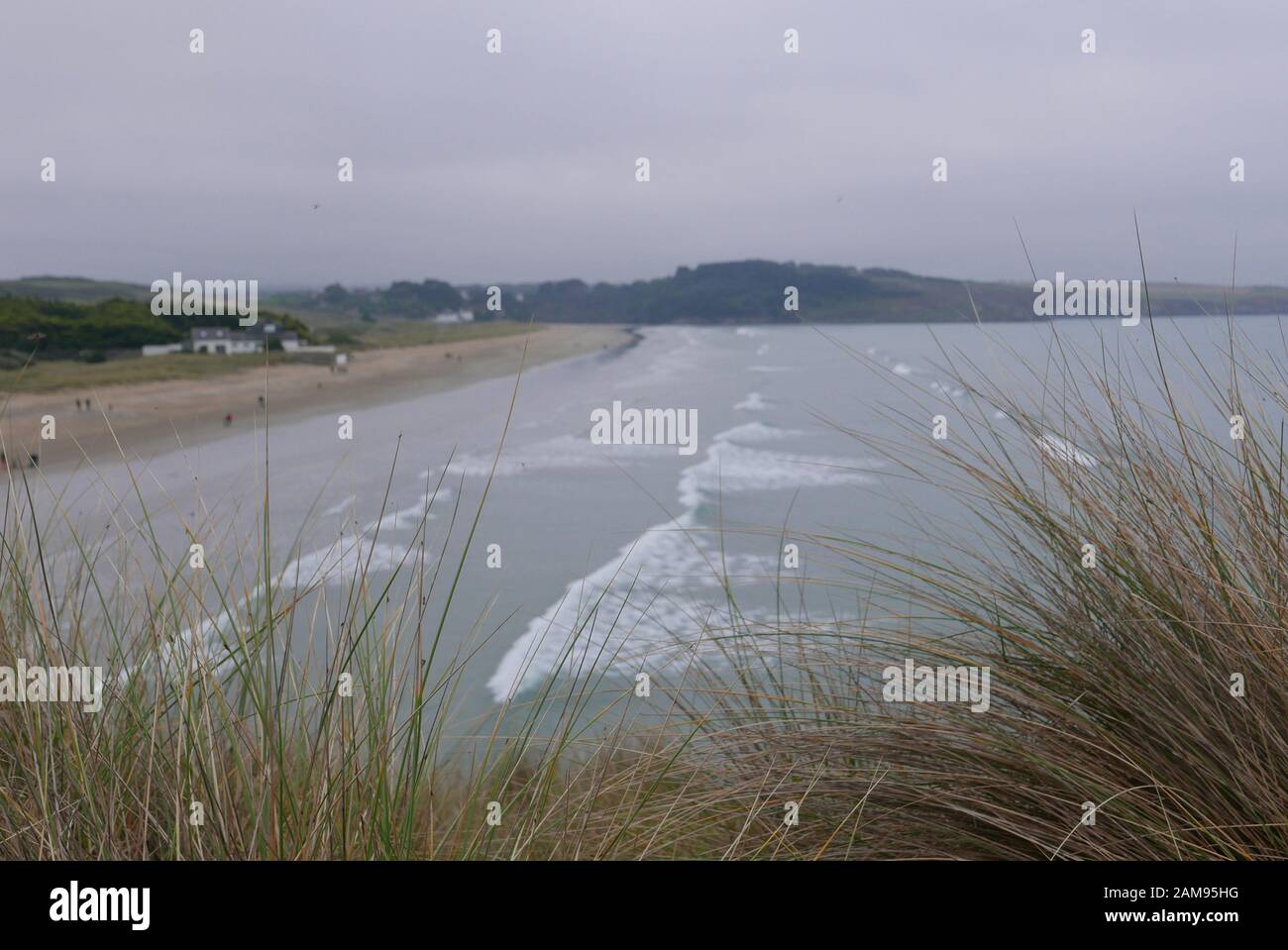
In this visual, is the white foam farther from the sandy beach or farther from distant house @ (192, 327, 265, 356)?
distant house @ (192, 327, 265, 356)

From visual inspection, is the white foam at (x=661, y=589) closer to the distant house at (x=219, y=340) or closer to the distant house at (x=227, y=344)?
the distant house at (x=227, y=344)

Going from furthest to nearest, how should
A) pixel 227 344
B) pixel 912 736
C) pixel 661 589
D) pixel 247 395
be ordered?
1. pixel 247 395
2. pixel 227 344
3. pixel 661 589
4. pixel 912 736

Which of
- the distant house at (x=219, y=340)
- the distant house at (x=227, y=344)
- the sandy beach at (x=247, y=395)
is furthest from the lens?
the distant house at (x=219, y=340)

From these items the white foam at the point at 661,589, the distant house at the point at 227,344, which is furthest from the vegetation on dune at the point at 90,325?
the white foam at the point at 661,589

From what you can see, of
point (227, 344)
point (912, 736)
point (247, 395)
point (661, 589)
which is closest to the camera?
point (912, 736)

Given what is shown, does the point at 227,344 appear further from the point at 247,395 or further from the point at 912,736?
the point at 912,736

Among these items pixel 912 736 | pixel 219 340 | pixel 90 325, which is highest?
pixel 219 340

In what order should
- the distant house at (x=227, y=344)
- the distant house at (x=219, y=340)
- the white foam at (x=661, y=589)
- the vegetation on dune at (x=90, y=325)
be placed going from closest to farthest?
the white foam at (x=661, y=589) < the vegetation on dune at (x=90, y=325) < the distant house at (x=227, y=344) < the distant house at (x=219, y=340)

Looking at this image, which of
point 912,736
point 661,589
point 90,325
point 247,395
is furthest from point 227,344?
point 912,736

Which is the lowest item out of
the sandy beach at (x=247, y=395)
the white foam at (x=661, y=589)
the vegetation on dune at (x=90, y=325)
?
the white foam at (x=661, y=589)
